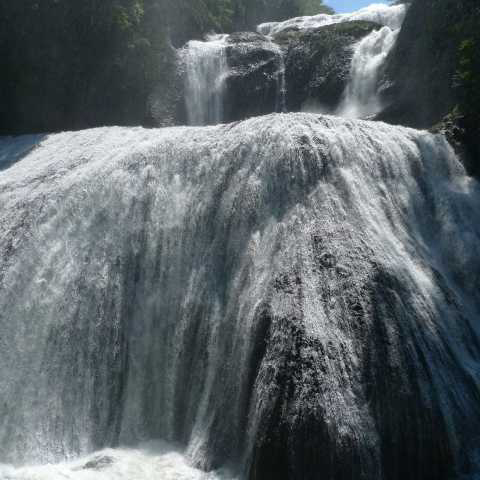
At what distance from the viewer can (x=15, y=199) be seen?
1224 cm

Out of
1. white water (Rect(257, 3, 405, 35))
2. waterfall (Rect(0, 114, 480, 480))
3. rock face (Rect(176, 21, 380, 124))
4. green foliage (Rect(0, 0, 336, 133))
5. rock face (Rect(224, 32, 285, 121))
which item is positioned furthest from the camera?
white water (Rect(257, 3, 405, 35))

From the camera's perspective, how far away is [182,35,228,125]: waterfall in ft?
63.6

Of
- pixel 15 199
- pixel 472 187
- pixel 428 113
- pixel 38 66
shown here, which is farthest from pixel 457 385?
pixel 38 66

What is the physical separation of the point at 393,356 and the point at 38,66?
1432 cm

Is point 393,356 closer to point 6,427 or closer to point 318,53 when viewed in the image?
point 6,427

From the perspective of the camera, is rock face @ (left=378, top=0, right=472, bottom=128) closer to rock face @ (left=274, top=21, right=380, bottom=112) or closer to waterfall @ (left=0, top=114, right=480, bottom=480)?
rock face @ (left=274, top=21, right=380, bottom=112)

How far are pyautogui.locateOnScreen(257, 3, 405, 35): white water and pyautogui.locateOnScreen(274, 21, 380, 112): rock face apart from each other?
5.98 feet

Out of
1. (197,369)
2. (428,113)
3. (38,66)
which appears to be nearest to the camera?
(197,369)

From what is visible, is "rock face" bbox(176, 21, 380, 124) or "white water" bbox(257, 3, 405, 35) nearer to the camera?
"rock face" bbox(176, 21, 380, 124)

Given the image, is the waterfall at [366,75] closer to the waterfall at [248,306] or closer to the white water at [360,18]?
the white water at [360,18]

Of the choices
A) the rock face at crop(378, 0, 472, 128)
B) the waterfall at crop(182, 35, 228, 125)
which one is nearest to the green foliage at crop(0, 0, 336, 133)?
the waterfall at crop(182, 35, 228, 125)

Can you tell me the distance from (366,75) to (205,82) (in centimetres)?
445

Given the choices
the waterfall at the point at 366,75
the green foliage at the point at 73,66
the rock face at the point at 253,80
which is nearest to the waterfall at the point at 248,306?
Result: the waterfall at the point at 366,75

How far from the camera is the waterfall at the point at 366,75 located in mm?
18125
